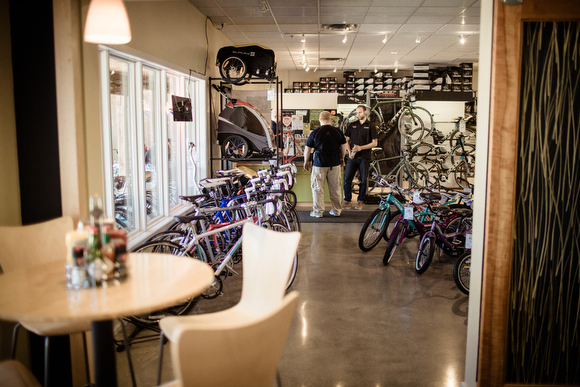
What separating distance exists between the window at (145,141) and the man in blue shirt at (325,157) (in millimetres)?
1729

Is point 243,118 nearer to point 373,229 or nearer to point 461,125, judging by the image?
point 373,229

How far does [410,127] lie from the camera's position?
34.0ft

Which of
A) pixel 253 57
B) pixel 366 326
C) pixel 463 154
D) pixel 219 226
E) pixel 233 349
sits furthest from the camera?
pixel 463 154

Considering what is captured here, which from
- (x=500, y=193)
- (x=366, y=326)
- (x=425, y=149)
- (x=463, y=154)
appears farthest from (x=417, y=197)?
(x=425, y=149)

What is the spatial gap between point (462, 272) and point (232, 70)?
4455mm

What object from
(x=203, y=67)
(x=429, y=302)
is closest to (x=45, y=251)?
(x=429, y=302)

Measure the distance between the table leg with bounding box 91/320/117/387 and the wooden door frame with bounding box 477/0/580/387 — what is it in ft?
5.70

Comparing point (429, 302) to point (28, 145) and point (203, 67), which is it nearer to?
point (28, 145)

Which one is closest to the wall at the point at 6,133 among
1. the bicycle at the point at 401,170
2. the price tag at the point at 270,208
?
the price tag at the point at 270,208

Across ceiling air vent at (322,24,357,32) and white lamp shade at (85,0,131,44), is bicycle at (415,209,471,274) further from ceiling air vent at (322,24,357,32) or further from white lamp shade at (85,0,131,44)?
ceiling air vent at (322,24,357,32)

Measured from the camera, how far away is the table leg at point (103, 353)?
2038 millimetres

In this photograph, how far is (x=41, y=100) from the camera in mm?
2670

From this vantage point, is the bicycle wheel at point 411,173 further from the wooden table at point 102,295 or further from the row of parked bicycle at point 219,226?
the wooden table at point 102,295

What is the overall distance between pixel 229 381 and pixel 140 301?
20.5 inches
